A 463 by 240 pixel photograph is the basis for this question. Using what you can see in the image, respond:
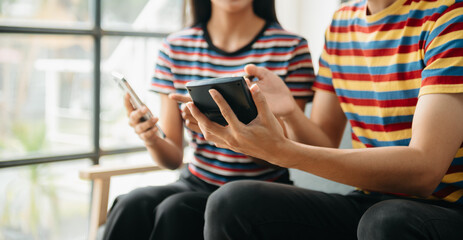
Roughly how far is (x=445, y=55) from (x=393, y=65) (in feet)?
0.55

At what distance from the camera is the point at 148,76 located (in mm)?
2297

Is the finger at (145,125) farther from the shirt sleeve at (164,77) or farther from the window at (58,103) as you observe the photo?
the window at (58,103)

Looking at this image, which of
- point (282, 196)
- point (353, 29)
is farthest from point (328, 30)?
point (282, 196)

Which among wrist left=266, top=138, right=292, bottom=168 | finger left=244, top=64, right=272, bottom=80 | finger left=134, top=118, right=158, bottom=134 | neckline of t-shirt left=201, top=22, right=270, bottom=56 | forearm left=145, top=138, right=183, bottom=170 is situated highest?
neckline of t-shirt left=201, top=22, right=270, bottom=56

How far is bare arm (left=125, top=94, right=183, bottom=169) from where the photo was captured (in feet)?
4.43

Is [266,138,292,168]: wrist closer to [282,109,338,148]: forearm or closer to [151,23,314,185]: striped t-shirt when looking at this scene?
[282,109,338,148]: forearm

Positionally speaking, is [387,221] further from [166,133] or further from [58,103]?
[58,103]

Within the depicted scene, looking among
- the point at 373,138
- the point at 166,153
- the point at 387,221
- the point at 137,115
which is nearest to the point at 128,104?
the point at 137,115

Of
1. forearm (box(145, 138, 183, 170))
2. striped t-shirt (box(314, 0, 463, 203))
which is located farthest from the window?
striped t-shirt (box(314, 0, 463, 203))

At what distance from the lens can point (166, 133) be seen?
5.03ft

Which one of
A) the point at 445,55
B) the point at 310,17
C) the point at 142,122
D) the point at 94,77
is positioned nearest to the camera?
the point at 445,55

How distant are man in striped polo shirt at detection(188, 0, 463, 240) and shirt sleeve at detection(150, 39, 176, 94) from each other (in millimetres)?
409

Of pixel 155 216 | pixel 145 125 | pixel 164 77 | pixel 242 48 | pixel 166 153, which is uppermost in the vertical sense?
pixel 242 48

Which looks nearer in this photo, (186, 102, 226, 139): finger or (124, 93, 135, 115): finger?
(186, 102, 226, 139): finger
